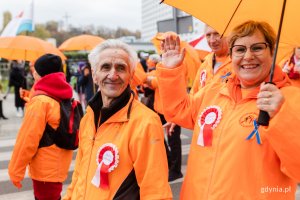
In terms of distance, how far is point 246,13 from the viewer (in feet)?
6.61

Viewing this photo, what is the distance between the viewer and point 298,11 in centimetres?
184

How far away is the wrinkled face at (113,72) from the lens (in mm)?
2266

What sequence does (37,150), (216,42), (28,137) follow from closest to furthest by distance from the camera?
(28,137), (37,150), (216,42)

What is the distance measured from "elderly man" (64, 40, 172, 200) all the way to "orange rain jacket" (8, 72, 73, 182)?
2.97 feet

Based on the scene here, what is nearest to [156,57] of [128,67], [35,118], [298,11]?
[35,118]

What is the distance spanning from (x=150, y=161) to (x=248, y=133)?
0.53 meters

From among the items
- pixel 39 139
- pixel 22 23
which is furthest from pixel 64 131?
pixel 22 23

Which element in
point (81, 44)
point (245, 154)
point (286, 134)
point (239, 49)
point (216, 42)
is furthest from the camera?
point (81, 44)

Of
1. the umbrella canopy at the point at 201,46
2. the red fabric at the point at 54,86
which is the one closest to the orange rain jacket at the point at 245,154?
the red fabric at the point at 54,86

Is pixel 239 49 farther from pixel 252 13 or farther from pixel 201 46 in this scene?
pixel 201 46

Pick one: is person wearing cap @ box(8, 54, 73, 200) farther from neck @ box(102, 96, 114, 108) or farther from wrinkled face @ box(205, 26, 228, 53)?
wrinkled face @ box(205, 26, 228, 53)

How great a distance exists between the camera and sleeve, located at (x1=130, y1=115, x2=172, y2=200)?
200 cm

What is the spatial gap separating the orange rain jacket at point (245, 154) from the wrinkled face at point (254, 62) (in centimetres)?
6

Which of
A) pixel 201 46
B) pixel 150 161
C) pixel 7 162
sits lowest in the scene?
pixel 7 162
